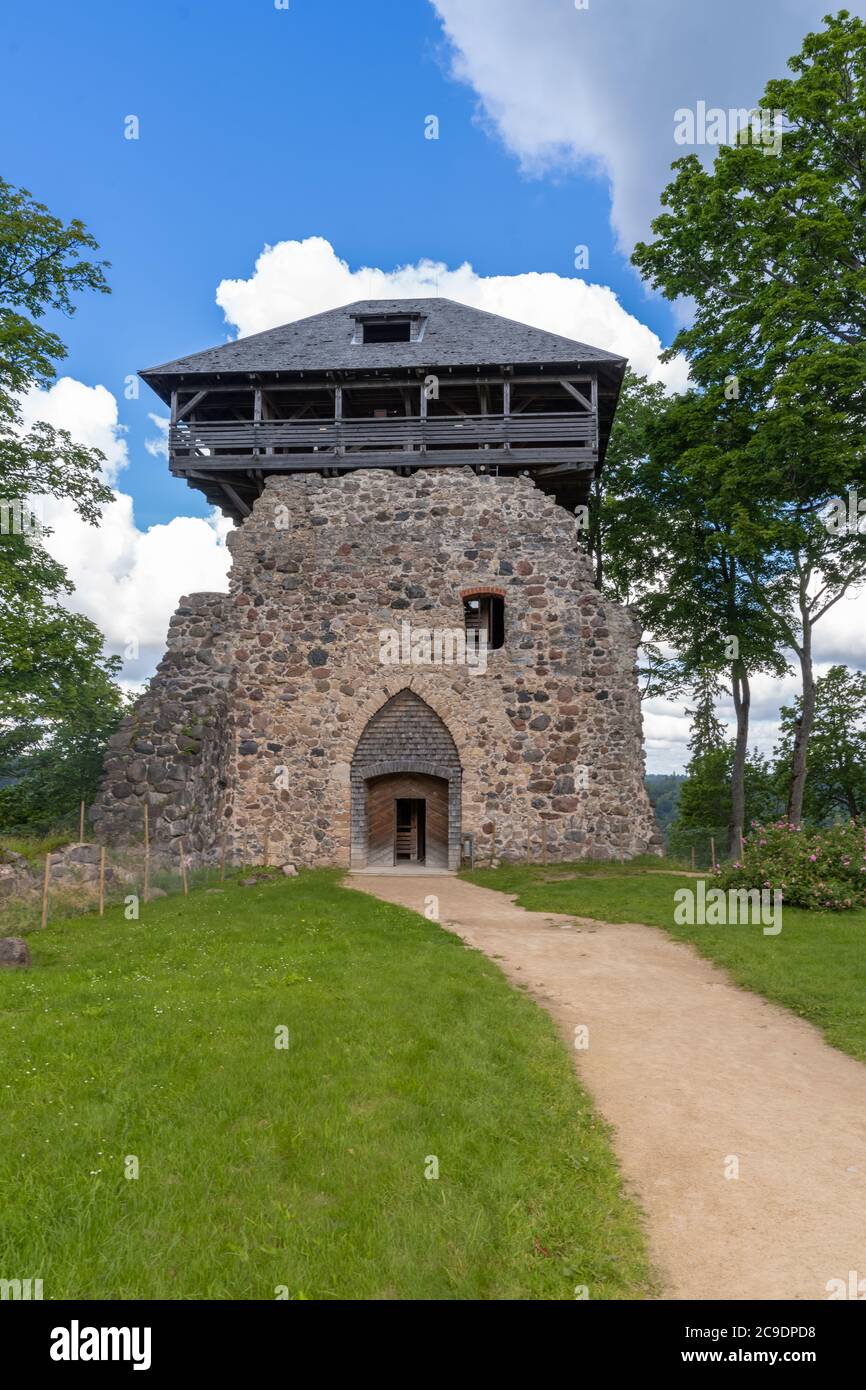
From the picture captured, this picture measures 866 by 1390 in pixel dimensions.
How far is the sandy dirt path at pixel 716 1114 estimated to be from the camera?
13.2ft

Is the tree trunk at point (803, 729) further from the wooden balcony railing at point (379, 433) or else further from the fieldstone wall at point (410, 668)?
the wooden balcony railing at point (379, 433)

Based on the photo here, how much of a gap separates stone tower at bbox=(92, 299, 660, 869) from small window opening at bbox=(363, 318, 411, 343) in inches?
78.2

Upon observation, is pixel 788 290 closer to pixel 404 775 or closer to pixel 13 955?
pixel 404 775

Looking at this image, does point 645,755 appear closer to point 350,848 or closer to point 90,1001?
point 350,848

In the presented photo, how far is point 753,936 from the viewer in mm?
11633

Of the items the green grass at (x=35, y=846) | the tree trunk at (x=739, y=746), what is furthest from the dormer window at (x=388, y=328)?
the green grass at (x=35, y=846)

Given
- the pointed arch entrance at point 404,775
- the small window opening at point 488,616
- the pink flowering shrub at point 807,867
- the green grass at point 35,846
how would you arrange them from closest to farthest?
the pink flowering shrub at point 807,867, the green grass at point 35,846, the pointed arch entrance at point 404,775, the small window opening at point 488,616

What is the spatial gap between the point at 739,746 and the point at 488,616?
963 centimetres

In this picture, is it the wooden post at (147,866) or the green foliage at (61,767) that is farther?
the green foliage at (61,767)

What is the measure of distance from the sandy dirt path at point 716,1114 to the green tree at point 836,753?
1030 inches

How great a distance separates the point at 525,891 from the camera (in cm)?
1599

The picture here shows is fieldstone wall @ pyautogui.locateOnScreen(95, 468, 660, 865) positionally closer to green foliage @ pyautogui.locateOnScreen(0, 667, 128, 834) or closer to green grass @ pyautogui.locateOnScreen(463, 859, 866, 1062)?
green grass @ pyautogui.locateOnScreen(463, 859, 866, 1062)

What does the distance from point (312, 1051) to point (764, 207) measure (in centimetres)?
2079
